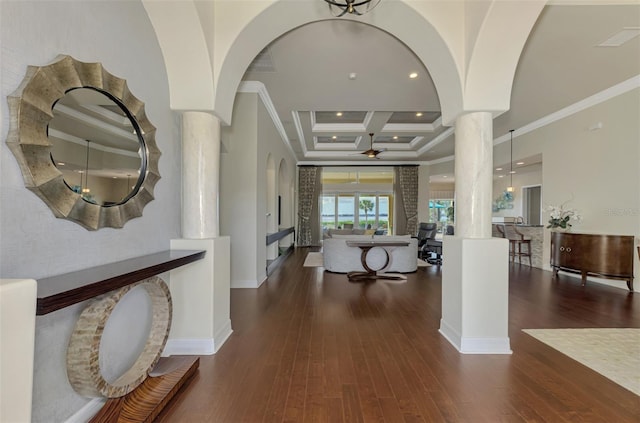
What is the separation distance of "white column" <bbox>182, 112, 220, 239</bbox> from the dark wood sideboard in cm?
607

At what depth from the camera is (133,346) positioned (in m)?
2.24

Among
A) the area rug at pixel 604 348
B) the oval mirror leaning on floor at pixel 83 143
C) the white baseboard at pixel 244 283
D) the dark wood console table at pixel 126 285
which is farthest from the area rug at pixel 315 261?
the oval mirror leaning on floor at pixel 83 143

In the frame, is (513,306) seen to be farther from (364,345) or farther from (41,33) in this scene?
(41,33)

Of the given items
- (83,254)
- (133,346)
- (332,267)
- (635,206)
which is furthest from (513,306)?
(83,254)

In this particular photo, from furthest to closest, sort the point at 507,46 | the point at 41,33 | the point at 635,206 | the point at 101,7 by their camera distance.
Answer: the point at 635,206, the point at 507,46, the point at 101,7, the point at 41,33

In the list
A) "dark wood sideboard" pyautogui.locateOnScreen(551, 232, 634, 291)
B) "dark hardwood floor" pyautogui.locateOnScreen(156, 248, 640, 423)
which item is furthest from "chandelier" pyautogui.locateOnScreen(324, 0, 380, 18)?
"dark wood sideboard" pyautogui.locateOnScreen(551, 232, 634, 291)

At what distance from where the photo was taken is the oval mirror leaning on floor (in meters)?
1.45

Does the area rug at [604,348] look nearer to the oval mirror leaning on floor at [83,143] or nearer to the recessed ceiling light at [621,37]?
the recessed ceiling light at [621,37]

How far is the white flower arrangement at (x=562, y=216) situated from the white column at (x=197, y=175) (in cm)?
639

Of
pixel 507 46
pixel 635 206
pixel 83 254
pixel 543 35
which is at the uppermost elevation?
pixel 543 35

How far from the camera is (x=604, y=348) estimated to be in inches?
111

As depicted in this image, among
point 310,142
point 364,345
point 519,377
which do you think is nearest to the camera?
point 519,377

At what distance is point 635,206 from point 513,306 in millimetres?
2823

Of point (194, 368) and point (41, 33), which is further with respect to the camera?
point (194, 368)
